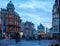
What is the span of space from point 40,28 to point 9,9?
190 ft

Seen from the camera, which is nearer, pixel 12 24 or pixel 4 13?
pixel 4 13

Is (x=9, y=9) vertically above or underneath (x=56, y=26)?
above

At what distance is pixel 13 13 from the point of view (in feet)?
272

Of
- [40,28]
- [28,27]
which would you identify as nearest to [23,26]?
[28,27]

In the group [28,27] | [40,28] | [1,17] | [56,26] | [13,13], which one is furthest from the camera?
[40,28]

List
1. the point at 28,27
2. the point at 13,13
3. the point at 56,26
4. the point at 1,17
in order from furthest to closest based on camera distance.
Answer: the point at 28,27 → the point at 13,13 → the point at 56,26 → the point at 1,17

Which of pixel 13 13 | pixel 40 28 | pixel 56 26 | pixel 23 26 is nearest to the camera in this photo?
pixel 56 26

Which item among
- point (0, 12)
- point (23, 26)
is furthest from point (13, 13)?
point (23, 26)

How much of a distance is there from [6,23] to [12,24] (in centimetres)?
429

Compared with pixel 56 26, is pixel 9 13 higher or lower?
higher

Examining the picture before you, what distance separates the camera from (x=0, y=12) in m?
73.9

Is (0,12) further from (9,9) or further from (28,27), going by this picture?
(28,27)

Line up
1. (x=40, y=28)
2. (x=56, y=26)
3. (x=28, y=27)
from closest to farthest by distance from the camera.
Answer: (x=56, y=26)
(x=28, y=27)
(x=40, y=28)

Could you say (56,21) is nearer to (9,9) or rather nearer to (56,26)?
(56,26)
